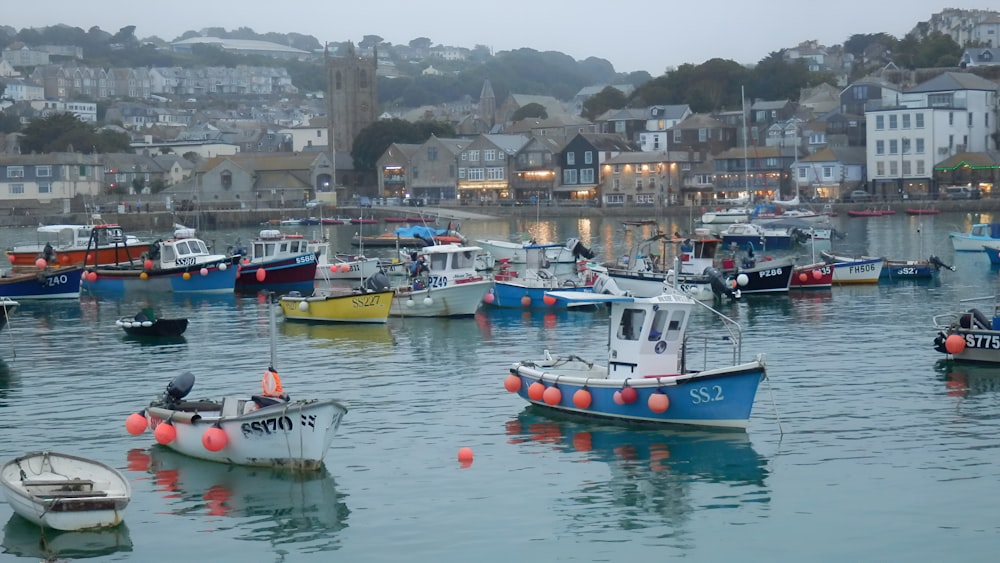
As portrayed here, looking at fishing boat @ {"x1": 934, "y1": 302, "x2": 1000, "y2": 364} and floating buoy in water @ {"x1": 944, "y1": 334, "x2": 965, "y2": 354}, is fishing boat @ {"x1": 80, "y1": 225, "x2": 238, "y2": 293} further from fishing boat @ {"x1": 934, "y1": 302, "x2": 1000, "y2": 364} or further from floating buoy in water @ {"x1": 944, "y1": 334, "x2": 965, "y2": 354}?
floating buoy in water @ {"x1": 944, "y1": 334, "x2": 965, "y2": 354}

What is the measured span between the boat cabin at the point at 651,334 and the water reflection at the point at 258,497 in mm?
5688

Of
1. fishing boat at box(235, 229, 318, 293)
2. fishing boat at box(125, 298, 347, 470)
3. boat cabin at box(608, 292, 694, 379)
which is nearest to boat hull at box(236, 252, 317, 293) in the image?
fishing boat at box(235, 229, 318, 293)

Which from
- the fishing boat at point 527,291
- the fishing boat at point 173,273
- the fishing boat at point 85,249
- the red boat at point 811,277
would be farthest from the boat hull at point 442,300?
the fishing boat at point 85,249

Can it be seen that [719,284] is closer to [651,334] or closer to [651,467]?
[651,334]

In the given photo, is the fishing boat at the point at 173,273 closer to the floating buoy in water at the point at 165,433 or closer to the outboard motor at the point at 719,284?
the outboard motor at the point at 719,284

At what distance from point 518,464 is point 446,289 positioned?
57.5 ft

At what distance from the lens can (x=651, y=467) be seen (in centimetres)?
2128

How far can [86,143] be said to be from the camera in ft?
470

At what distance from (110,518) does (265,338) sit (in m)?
18.8

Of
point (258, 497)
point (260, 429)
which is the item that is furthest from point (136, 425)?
point (258, 497)

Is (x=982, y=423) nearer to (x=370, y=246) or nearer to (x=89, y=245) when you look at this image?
(x=89, y=245)

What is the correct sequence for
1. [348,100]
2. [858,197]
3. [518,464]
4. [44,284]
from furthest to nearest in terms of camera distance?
1. [348,100]
2. [858,197]
3. [44,284]
4. [518,464]

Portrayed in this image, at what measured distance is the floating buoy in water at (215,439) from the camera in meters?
20.6

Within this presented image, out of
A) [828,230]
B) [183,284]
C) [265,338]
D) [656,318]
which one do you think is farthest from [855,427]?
[828,230]
